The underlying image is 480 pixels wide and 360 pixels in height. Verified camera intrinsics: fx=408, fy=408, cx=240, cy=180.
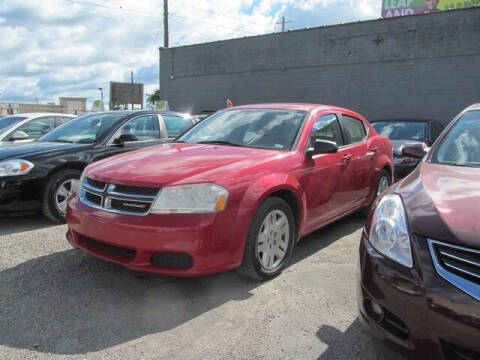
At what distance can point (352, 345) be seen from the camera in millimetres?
2514

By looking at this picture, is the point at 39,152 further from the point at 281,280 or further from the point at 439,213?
the point at 439,213

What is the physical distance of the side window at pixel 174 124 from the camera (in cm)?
645

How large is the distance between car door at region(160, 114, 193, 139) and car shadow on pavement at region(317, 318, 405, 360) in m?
4.36

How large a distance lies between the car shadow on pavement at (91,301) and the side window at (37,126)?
476 cm

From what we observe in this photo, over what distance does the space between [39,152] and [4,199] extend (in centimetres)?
68

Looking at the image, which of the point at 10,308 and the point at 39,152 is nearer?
the point at 10,308

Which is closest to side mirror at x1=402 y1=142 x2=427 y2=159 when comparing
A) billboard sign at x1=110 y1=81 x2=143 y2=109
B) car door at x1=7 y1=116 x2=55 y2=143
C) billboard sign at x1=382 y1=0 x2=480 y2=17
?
car door at x1=7 y1=116 x2=55 y2=143

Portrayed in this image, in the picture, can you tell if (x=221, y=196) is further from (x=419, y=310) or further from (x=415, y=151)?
(x=415, y=151)

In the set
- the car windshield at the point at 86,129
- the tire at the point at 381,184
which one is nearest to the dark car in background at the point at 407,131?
the tire at the point at 381,184

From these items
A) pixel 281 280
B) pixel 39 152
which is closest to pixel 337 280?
pixel 281 280

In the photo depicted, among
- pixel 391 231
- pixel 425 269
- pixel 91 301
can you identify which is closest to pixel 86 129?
pixel 91 301

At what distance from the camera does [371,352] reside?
2441 millimetres

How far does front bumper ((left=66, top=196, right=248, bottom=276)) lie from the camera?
9.21 feet

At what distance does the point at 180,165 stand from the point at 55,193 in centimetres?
248
